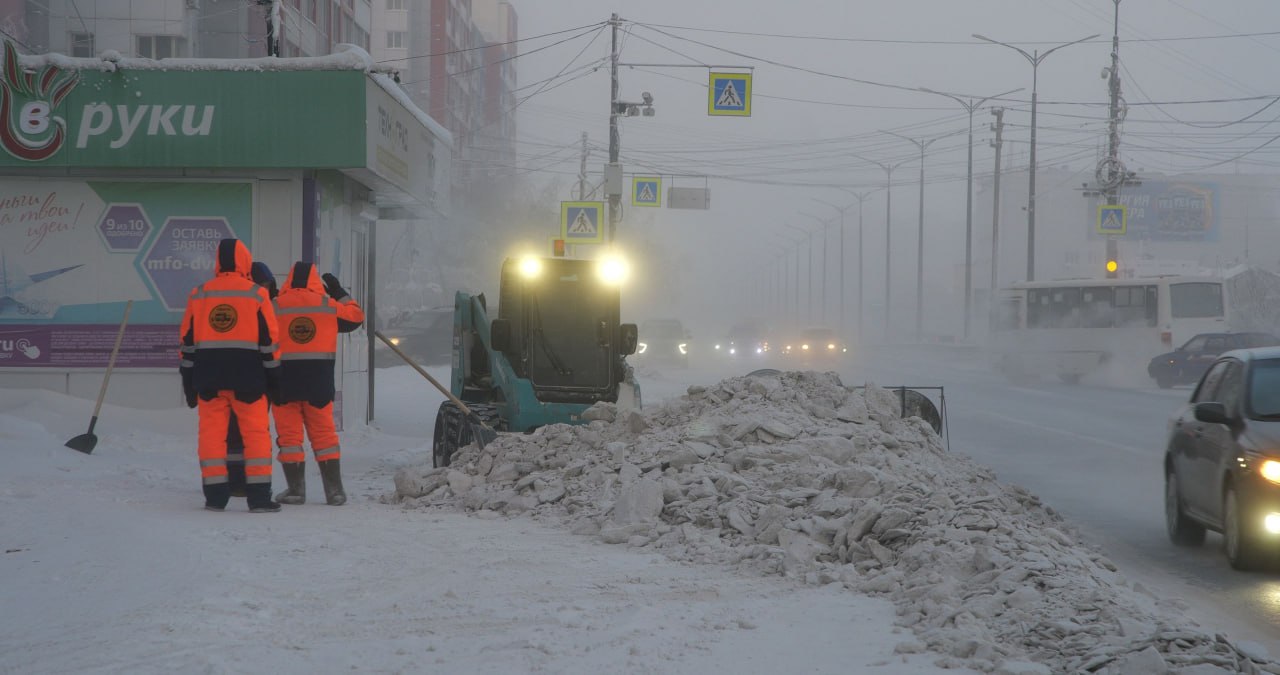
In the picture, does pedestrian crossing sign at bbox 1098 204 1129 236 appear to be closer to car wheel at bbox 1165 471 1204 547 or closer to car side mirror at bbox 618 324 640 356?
car side mirror at bbox 618 324 640 356

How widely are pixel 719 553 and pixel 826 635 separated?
1.83 meters

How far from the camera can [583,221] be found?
2881 cm

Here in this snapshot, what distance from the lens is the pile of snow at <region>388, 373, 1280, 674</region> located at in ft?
17.7

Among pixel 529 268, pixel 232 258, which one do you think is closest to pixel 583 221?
pixel 529 268

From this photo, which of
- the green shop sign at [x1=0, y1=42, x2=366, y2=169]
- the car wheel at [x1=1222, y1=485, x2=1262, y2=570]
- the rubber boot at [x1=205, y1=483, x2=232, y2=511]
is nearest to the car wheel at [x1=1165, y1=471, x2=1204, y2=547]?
the car wheel at [x1=1222, y1=485, x2=1262, y2=570]

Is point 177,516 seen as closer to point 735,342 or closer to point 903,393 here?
point 903,393

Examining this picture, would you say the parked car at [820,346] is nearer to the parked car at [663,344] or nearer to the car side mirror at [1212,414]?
the parked car at [663,344]

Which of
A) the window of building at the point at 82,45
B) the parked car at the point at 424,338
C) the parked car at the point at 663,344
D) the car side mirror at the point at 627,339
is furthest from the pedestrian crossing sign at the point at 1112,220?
the window of building at the point at 82,45

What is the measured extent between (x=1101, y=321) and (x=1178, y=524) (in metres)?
28.0

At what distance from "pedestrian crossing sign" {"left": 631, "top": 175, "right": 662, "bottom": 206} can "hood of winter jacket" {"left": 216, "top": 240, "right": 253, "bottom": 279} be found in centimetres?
2261

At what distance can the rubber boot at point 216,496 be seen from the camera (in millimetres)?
8945

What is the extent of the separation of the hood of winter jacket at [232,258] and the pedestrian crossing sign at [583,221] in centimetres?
1946

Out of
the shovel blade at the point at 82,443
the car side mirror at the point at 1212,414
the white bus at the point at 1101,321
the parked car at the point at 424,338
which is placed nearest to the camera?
the car side mirror at the point at 1212,414

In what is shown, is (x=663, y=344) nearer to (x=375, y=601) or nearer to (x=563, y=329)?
(x=563, y=329)
